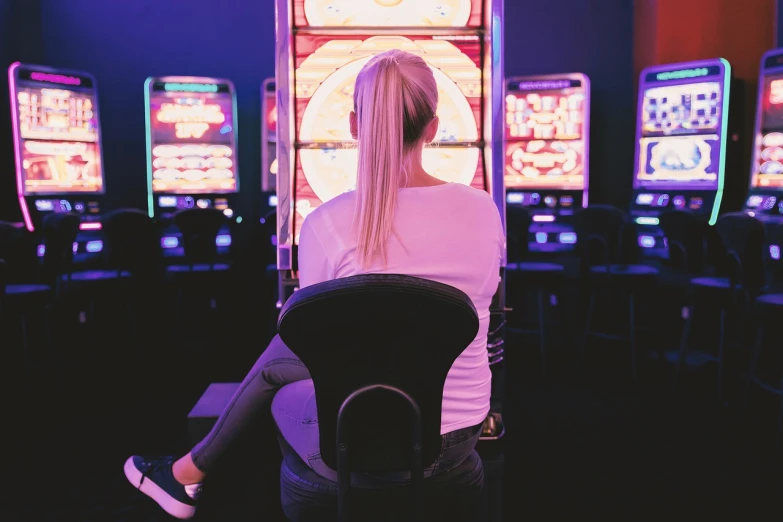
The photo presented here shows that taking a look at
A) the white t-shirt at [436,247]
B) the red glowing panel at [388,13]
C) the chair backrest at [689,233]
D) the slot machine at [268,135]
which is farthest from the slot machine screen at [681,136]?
the white t-shirt at [436,247]

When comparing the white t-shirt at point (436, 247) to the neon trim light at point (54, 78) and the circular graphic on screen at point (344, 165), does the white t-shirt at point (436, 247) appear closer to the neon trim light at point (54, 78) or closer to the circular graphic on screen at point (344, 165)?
the circular graphic on screen at point (344, 165)

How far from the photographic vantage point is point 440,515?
4.42 feet

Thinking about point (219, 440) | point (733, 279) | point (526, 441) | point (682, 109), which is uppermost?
point (682, 109)

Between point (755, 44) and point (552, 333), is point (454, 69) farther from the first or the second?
point (755, 44)

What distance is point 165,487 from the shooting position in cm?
188

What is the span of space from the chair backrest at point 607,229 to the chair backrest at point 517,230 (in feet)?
0.89

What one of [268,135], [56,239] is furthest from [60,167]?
[56,239]

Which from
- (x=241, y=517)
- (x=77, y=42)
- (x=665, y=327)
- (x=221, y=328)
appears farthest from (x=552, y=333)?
(x=77, y=42)

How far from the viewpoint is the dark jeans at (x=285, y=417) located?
1.32 m

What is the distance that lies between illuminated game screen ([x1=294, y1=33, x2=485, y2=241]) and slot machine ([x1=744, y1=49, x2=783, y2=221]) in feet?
8.69

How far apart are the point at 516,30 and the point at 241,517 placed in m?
4.29

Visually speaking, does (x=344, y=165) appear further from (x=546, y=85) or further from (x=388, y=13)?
(x=546, y=85)

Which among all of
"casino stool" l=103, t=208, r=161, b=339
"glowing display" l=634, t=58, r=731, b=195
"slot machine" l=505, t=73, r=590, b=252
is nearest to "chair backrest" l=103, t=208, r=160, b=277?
"casino stool" l=103, t=208, r=161, b=339

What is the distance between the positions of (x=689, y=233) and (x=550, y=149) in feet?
5.33
